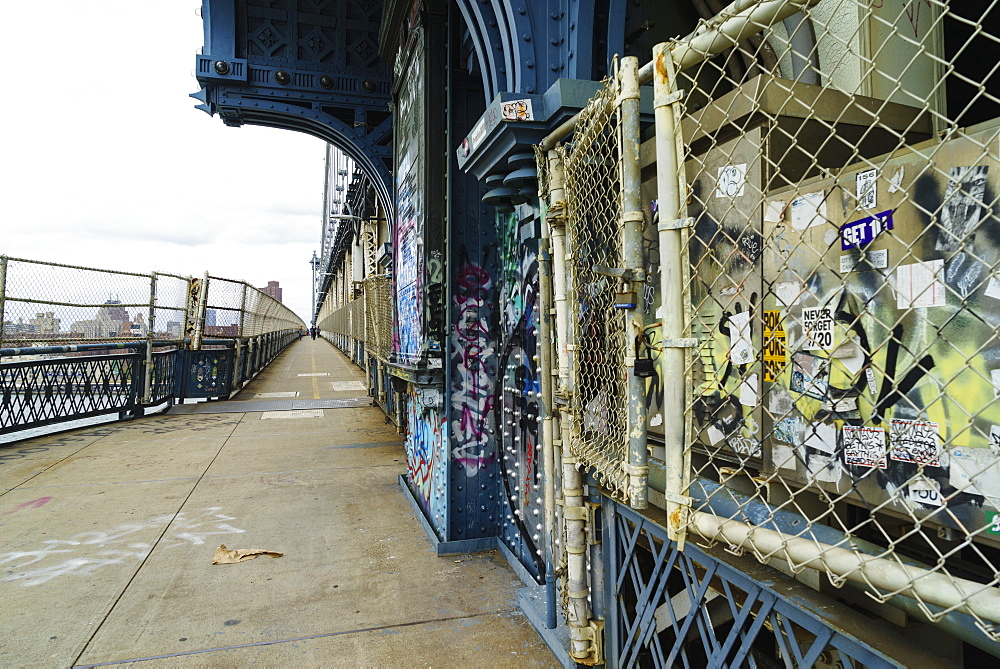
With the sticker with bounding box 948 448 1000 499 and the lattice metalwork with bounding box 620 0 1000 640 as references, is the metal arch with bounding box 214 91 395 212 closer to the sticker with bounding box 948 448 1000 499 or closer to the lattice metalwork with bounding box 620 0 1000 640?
the lattice metalwork with bounding box 620 0 1000 640

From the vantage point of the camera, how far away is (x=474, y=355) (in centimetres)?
471

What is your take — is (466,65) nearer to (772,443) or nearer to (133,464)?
(772,443)

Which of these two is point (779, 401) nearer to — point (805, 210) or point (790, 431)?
point (790, 431)

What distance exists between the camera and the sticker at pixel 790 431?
1.80 meters

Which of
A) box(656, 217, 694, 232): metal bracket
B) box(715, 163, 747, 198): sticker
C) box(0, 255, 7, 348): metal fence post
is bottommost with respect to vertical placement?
box(656, 217, 694, 232): metal bracket

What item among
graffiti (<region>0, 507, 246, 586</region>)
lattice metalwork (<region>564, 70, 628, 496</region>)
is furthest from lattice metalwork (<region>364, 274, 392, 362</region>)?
lattice metalwork (<region>564, 70, 628, 496</region>)

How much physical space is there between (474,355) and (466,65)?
2.35m

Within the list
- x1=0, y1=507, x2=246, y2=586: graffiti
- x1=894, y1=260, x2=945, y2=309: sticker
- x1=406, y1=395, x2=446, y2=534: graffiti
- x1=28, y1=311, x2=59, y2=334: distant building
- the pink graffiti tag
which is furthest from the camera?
x1=28, y1=311, x2=59, y2=334: distant building

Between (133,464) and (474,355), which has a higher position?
(474,355)

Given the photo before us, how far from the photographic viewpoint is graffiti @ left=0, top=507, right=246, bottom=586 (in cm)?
416

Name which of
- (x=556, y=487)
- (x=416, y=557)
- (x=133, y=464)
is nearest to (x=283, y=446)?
(x=133, y=464)

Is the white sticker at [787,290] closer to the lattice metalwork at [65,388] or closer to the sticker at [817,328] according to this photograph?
the sticker at [817,328]

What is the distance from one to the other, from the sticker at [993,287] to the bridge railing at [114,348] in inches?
398

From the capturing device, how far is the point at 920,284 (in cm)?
147
